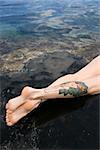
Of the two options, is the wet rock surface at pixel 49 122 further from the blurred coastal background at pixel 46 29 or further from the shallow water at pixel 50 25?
the shallow water at pixel 50 25

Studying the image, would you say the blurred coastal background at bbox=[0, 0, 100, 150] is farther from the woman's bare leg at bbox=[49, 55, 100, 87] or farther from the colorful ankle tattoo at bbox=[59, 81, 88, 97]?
the woman's bare leg at bbox=[49, 55, 100, 87]

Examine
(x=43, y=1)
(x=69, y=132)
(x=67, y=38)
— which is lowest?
(x=43, y=1)

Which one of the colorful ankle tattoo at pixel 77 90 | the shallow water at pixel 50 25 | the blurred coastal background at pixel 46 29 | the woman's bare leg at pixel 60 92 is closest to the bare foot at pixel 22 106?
the woman's bare leg at pixel 60 92

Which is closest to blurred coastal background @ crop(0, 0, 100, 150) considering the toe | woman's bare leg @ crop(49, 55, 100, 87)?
the toe

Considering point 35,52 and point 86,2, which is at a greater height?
point 35,52

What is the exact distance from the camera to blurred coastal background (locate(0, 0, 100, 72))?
20.7ft

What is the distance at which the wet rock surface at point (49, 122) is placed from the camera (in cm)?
364

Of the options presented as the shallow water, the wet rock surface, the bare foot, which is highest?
the bare foot

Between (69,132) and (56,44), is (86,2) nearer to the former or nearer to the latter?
(56,44)

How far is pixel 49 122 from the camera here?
399 centimetres

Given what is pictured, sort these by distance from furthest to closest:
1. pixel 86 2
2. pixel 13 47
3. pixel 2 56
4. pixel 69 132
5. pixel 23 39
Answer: pixel 86 2, pixel 23 39, pixel 13 47, pixel 2 56, pixel 69 132

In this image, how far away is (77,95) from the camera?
13.9 feet

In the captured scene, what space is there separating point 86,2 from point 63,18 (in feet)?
7.85

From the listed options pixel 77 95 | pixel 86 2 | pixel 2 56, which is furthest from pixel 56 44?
pixel 86 2
